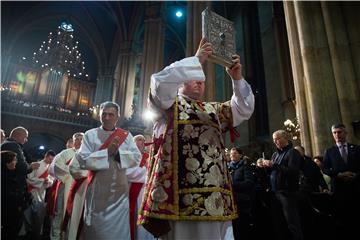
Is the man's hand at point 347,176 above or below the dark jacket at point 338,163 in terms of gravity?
below

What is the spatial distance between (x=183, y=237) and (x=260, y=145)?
37.9 feet

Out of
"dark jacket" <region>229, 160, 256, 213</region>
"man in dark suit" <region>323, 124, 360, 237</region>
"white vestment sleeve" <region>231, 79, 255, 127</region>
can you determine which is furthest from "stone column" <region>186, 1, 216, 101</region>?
"white vestment sleeve" <region>231, 79, 255, 127</region>

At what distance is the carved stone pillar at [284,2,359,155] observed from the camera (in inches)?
201

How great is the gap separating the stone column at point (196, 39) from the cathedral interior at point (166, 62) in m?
0.04

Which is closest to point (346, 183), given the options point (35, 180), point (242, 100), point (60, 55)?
point (242, 100)

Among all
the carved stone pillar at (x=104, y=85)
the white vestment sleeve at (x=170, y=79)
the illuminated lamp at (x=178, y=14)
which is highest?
the illuminated lamp at (x=178, y=14)

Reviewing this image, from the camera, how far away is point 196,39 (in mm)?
9852

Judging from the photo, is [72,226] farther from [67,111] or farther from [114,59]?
[114,59]

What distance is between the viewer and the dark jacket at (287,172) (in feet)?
12.1

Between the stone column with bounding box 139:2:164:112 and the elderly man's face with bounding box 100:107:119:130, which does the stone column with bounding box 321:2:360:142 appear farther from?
the stone column with bounding box 139:2:164:112

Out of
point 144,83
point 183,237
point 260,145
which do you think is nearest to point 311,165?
point 183,237

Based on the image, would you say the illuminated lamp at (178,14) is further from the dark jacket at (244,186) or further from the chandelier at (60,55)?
the dark jacket at (244,186)

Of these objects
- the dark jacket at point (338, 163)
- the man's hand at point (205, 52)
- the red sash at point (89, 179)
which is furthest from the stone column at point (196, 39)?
the man's hand at point (205, 52)

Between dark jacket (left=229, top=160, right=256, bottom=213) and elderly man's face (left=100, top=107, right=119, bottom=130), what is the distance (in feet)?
6.26
